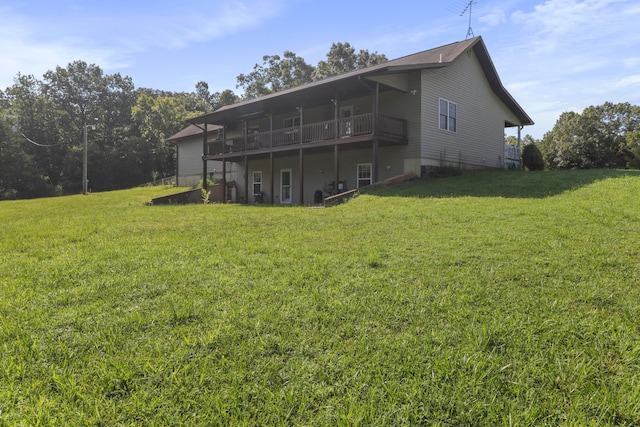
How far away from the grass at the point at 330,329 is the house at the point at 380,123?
29.6 ft

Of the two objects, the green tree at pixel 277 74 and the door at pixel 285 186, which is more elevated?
the green tree at pixel 277 74

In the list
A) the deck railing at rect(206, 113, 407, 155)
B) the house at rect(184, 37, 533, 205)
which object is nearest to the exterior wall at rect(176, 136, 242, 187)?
the house at rect(184, 37, 533, 205)

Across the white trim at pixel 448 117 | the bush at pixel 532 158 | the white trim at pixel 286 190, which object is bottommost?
the white trim at pixel 286 190

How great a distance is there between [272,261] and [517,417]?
3456 millimetres

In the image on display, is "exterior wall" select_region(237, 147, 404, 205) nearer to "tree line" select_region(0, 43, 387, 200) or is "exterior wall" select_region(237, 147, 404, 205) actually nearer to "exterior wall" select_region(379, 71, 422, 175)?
"exterior wall" select_region(379, 71, 422, 175)

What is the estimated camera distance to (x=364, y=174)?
16516mm

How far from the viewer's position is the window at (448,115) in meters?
15.9

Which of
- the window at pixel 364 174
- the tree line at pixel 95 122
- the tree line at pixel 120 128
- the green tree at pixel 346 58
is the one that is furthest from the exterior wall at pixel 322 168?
the green tree at pixel 346 58

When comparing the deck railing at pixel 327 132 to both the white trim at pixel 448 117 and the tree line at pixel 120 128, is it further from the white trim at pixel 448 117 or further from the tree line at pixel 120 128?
the tree line at pixel 120 128

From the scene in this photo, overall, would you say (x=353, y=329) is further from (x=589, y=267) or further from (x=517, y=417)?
(x=589, y=267)

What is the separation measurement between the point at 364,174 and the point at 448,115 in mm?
4395

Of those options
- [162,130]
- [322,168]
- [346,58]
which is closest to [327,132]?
[322,168]

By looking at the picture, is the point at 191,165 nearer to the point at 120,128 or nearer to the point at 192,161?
the point at 192,161

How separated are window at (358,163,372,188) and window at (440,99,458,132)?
138 inches
